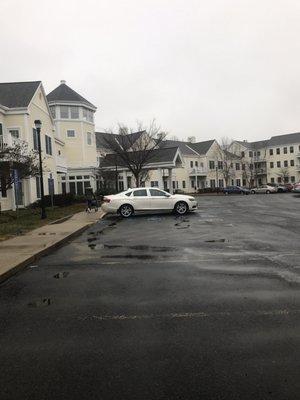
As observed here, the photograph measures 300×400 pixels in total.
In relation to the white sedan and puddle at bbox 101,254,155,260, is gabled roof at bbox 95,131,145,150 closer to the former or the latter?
the white sedan

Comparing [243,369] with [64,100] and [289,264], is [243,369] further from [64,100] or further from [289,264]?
[64,100]

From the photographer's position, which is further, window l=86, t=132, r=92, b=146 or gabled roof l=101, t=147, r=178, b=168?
gabled roof l=101, t=147, r=178, b=168

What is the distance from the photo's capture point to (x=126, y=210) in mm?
24125

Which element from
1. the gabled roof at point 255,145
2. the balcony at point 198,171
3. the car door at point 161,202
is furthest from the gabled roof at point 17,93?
the gabled roof at point 255,145

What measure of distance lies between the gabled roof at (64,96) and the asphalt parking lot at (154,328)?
4048 cm

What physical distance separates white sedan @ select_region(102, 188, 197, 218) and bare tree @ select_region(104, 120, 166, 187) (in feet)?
74.7

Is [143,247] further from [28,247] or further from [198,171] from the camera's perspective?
[198,171]

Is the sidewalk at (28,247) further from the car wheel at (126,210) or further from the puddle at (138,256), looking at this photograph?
the car wheel at (126,210)

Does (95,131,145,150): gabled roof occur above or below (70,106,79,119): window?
below

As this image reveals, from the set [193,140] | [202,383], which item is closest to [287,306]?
[202,383]

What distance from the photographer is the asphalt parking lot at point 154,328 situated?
385 centimetres

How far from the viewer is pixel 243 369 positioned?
4.10 meters

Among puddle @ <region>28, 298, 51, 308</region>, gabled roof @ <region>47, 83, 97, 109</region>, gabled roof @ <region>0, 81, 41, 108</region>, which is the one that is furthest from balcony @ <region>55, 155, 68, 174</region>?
puddle @ <region>28, 298, 51, 308</region>

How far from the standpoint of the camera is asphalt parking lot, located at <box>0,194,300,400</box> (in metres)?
3.85
